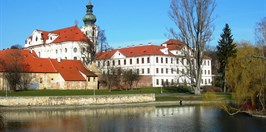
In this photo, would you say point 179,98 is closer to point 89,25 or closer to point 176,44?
point 176,44

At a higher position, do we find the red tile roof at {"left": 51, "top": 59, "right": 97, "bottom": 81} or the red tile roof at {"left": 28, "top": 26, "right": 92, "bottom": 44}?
the red tile roof at {"left": 28, "top": 26, "right": 92, "bottom": 44}

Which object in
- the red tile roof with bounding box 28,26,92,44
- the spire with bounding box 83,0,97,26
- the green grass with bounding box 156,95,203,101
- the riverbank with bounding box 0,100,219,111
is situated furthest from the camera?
the spire with bounding box 83,0,97,26

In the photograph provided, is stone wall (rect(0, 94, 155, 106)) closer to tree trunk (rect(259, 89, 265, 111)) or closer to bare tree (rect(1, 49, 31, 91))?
bare tree (rect(1, 49, 31, 91))

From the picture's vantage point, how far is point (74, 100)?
4097 centimetres

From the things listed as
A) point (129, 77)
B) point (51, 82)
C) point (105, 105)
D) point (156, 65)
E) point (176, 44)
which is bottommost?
point (105, 105)

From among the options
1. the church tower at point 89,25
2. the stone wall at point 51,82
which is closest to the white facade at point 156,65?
the church tower at point 89,25

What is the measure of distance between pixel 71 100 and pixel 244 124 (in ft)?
70.8

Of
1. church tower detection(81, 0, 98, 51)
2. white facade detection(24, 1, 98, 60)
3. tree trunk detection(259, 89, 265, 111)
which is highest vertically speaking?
church tower detection(81, 0, 98, 51)

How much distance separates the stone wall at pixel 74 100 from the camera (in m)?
38.4

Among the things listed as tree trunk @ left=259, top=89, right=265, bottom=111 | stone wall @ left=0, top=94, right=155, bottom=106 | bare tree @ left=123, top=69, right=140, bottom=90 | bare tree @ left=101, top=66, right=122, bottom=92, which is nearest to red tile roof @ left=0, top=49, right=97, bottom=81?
bare tree @ left=101, top=66, right=122, bottom=92

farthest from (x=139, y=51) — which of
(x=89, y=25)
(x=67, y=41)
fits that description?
(x=89, y=25)

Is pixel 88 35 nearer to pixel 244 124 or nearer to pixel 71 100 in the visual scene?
pixel 71 100

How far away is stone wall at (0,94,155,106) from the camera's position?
38.4 metres

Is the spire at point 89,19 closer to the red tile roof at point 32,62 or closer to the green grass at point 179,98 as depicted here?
the red tile roof at point 32,62
